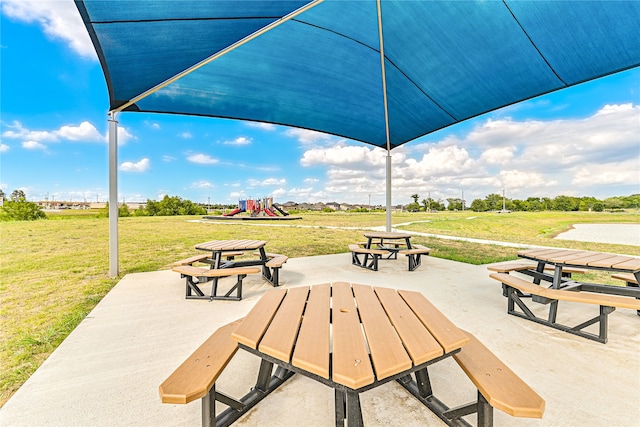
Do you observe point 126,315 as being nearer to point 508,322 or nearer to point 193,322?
point 193,322

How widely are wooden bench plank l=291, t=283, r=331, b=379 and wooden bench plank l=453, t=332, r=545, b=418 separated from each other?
64 cm

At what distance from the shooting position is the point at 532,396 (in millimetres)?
1035

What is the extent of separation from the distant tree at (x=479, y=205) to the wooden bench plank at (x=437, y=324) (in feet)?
126

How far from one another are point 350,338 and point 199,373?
0.67 meters

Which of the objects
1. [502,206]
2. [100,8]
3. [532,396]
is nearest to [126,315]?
[100,8]

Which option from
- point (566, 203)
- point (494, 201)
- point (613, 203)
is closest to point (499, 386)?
point (613, 203)

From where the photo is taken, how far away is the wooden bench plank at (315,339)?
3.30 feet

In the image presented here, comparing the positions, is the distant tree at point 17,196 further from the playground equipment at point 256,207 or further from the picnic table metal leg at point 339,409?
the picnic table metal leg at point 339,409

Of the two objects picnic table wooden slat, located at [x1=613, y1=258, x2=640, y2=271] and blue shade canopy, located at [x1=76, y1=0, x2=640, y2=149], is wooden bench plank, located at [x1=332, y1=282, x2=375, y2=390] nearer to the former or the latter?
picnic table wooden slat, located at [x1=613, y1=258, x2=640, y2=271]

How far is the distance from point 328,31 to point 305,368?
12.0 feet

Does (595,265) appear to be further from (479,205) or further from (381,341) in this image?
(479,205)

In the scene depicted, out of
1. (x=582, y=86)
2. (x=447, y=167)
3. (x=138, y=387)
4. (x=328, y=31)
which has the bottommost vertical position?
(x=138, y=387)

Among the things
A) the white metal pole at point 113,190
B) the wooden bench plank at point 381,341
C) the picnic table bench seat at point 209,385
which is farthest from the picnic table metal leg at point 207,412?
the white metal pole at point 113,190

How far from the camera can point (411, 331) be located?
4.19 ft
